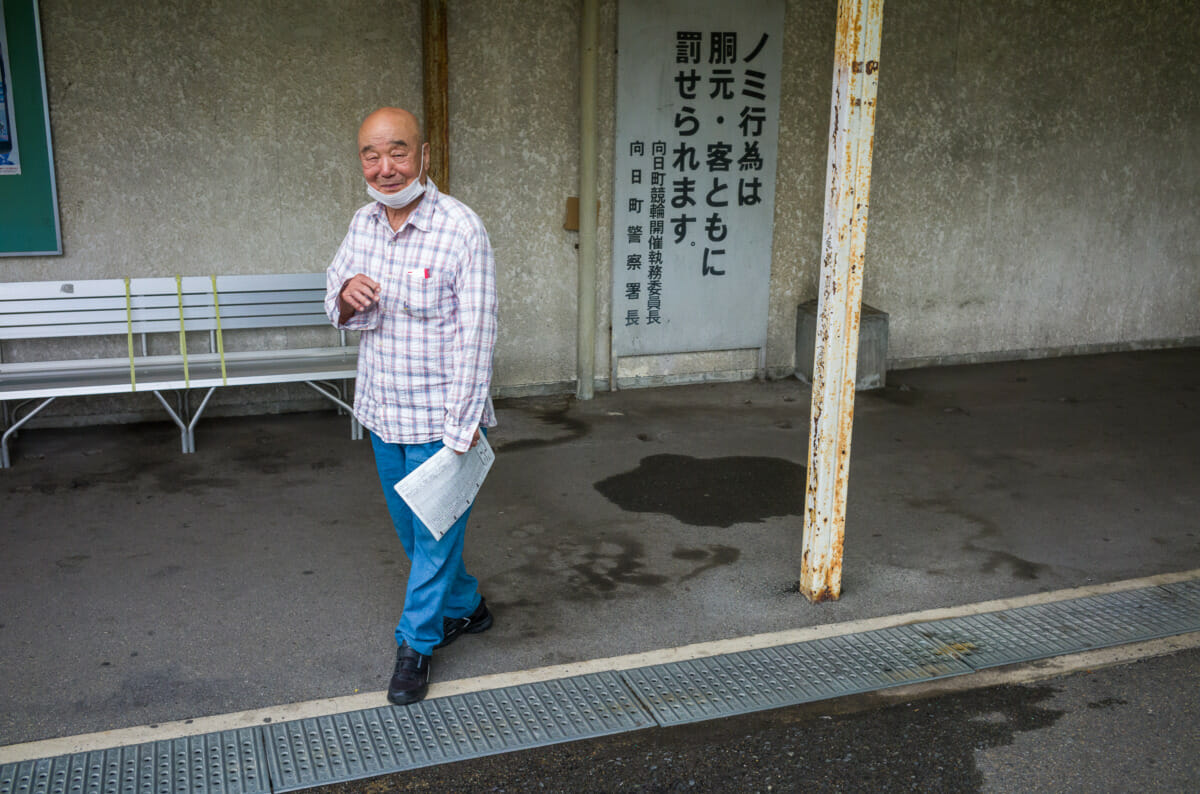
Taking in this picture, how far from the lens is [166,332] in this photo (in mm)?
6656

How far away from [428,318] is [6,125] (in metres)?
4.11

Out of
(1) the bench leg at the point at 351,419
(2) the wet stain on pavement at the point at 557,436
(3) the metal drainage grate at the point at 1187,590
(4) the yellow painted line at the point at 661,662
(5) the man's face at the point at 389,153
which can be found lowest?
(4) the yellow painted line at the point at 661,662

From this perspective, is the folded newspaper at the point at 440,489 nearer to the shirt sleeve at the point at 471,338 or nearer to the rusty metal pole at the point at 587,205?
the shirt sleeve at the point at 471,338

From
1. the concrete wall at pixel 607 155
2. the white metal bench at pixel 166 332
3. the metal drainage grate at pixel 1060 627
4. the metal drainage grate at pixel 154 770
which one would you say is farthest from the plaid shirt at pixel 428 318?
the concrete wall at pixel 607 155

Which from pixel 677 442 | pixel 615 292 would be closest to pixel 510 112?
pixel 615 292

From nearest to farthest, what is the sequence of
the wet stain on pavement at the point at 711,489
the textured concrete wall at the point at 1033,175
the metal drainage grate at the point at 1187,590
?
the metal drainage grate at the point at 1187,590
the wet stain on pavement at the point at 711,489
the textured concrete wall at the point at 1033,175

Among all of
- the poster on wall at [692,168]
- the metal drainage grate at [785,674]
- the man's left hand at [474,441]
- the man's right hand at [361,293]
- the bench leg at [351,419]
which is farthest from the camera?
the poster on wall at [692,168]

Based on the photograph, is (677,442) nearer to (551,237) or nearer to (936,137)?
(551,237)

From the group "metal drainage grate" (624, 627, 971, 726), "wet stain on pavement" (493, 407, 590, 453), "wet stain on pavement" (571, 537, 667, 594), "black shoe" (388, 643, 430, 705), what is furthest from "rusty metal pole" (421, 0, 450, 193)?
"metal drainage grate" (624, 627, 971, 726)

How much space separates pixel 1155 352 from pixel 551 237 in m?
5.83

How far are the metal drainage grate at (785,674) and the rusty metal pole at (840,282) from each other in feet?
1.37

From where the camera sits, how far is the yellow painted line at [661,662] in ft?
11.0

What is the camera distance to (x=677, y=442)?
6652mm

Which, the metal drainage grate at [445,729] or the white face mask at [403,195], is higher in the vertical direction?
the white face mask at [403,195]
